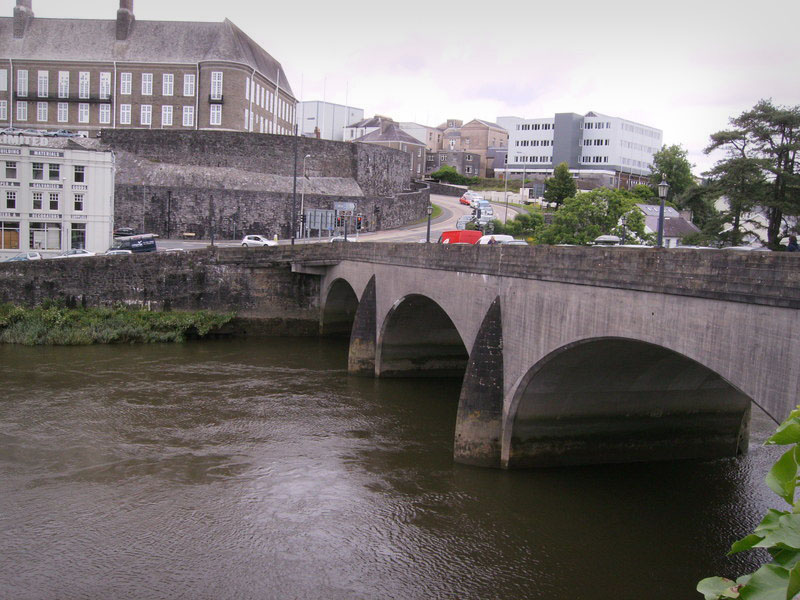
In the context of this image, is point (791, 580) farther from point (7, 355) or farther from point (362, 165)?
point (362, 165)

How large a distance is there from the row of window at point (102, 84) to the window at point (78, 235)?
2417 cm

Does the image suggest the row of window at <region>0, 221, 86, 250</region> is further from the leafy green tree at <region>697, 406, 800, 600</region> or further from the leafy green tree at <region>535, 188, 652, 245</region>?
the leafy green tree at <region>697, 406, 800, 600</region>

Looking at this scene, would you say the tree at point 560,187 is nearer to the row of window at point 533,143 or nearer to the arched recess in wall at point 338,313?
the row of window at point 533,143

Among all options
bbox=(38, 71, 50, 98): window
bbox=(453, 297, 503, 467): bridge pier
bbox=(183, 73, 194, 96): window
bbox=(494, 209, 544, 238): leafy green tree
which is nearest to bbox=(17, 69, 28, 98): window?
bbox=(38, 71, 50, 98): window

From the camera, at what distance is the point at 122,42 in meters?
66.0

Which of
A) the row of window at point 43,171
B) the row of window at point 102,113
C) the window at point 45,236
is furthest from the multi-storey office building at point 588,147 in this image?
the window at point 45,236

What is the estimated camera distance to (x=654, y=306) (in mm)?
13422

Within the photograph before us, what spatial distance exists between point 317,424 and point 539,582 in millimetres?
10872

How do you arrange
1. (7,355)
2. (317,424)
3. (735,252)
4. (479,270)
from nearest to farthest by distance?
(735,252) < (479,270) < (317,424) < (7,355)

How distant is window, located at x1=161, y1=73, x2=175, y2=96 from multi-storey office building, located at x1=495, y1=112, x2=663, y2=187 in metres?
41.4

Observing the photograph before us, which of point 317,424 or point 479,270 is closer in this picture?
point 479,270

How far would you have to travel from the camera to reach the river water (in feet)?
44.7

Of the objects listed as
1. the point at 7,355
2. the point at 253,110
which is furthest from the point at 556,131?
the point at 7,355

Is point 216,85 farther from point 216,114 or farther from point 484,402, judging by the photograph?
point 484,402
